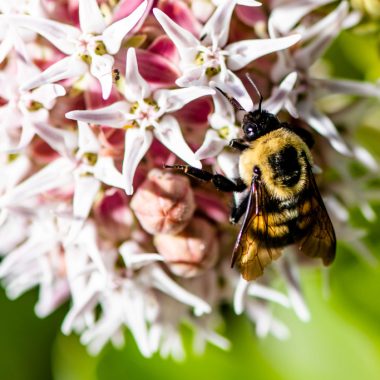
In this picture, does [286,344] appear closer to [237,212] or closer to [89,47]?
[237,212]

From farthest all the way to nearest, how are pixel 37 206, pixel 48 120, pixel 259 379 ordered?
1. pixel 259 379
2. pixel 37 206
3. pixel 48 120

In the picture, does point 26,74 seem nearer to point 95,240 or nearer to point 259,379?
point 95,240

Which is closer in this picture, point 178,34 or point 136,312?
point 178,34

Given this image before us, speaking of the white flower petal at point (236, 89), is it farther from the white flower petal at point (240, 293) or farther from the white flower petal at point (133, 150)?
the white flower petal at point (240, 293)

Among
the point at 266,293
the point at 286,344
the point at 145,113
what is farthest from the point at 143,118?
the point at 286,344

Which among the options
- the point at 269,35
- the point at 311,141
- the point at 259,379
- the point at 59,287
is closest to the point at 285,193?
the point at 311,141

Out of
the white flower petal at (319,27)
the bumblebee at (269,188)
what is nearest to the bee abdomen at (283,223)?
the bumblebee at (269,188)

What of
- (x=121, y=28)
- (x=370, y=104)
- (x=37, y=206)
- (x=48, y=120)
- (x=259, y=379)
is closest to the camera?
(x=121, y=28)
